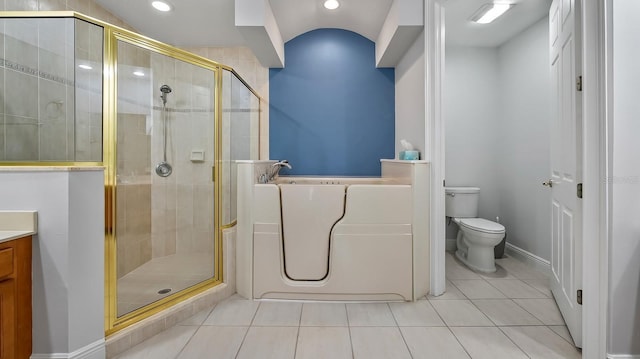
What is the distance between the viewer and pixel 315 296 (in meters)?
2.05

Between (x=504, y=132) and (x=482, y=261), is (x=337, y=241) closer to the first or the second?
(x=482, y=261)

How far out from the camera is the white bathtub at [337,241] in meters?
2.03

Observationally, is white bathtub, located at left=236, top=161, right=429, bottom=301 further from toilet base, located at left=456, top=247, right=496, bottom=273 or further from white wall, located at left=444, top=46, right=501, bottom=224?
white wall, located at left=444, top=46, right=501, bottom=224

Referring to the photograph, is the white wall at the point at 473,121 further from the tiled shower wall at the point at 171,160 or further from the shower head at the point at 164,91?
the shower head at the point at 164,91

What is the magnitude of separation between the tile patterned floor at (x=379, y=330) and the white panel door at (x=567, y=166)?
7.8 inches

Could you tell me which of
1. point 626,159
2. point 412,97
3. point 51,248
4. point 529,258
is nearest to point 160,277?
point 51,248

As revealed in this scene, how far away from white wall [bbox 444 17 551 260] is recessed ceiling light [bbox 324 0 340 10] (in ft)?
4.82

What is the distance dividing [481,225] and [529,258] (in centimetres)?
68

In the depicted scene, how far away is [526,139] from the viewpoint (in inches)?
111

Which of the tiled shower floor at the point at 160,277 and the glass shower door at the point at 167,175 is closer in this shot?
the tiled shower floor at the point at 160,277

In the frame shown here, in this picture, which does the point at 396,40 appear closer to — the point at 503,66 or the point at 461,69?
the point at 461,69

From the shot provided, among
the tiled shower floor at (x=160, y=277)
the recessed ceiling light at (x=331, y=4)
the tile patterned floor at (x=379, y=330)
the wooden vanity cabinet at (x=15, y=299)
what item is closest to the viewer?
the wooden vanity cabinet at (x=15, y=299)

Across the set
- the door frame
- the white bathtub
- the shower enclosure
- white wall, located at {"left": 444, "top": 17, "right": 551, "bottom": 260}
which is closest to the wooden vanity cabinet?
the shower enclosure

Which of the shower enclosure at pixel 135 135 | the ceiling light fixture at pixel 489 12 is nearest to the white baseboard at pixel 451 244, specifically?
the ceiling light fixture at pixel 489 12
